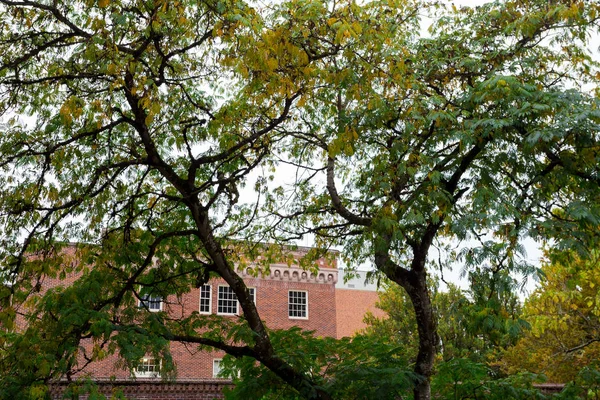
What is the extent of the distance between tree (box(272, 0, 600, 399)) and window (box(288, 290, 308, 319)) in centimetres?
2395

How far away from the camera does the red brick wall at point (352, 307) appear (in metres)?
47.9

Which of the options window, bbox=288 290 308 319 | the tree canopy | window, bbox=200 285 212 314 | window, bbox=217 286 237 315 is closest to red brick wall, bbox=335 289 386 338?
window, bbox=288 290 308 319

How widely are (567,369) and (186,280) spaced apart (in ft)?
53.2

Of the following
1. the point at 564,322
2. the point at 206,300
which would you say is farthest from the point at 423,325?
the point at 206,300

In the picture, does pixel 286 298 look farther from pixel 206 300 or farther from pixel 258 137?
pixel 258 137

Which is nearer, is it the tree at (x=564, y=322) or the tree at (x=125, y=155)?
the tree at (x=125, y=155)

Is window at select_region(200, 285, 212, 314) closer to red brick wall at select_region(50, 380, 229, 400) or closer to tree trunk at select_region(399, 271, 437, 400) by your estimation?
red brick wall at select_region(50, 380, 229, 400)

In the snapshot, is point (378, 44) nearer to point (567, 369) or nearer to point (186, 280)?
point (186, 280)

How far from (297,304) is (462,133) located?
94.3 feet

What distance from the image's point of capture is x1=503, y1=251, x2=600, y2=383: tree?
63.9 feet

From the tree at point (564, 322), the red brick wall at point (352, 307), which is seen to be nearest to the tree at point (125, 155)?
the tree at point (564, 322)

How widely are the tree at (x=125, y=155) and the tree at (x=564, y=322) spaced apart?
36.0 ft

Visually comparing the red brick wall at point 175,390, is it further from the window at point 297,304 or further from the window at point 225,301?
the window at point 297,304

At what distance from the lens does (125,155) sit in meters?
12.1
